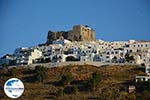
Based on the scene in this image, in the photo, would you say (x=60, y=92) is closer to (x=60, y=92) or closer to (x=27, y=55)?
(x=60, y=92)

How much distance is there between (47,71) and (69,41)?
38.2ft

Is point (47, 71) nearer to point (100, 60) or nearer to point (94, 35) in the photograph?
point (100, 60)

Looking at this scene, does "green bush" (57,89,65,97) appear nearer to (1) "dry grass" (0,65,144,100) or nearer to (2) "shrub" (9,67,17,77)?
(1) "dry grass" (0,65,144,100)

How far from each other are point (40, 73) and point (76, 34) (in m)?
14.3

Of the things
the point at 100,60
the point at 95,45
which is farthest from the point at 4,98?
the point at 95,45

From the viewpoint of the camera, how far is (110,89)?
4391 centimetres

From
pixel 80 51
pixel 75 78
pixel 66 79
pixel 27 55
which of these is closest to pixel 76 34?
pixel 80 51

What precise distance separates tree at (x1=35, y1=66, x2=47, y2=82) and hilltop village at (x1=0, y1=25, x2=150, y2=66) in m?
4.27

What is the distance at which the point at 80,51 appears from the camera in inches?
2224

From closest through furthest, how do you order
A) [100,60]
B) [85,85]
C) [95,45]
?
[85,85] → [100,60] → [95,45]

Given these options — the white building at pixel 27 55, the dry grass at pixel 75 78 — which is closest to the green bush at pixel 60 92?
the dry grass at pixel 75 78

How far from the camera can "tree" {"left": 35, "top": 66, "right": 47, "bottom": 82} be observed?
47.9 m

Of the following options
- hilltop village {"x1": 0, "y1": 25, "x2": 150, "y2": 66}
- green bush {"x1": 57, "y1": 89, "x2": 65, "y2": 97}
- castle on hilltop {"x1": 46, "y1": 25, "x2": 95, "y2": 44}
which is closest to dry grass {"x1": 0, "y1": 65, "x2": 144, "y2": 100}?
green bush {"x1": 57, "y1": 89, "x2": 65, "y2": 97}

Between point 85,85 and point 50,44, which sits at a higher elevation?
point 50,44
